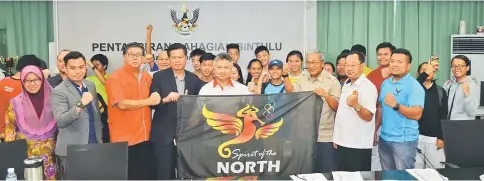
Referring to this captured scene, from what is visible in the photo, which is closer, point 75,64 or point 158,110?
point 75,64

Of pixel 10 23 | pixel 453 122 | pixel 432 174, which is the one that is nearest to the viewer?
pixel 432 174

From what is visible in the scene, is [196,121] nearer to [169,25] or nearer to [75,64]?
[75,64]

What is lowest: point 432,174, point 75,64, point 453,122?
point 432,174

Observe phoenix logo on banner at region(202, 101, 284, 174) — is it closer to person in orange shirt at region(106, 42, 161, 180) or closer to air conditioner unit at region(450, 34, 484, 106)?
person in orange shirt at region(106, 42, 161, 180)

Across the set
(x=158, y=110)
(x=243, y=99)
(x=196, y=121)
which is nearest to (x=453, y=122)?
(x=243, y=99)

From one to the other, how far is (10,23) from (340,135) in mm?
4921

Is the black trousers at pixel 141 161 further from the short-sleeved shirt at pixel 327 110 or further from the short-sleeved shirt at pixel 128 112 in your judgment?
the short-sleeved shirt at pixel 327 110

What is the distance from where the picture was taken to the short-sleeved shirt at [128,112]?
3387mm

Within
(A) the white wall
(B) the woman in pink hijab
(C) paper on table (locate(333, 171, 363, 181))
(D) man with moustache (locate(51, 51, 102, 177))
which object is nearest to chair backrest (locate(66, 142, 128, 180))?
(D) man with moustache (locate(51, 51, 102, 177))

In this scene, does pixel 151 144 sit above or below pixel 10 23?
below

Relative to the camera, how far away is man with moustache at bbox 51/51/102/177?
120 inches

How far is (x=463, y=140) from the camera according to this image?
123 inches

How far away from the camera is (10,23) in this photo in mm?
6340

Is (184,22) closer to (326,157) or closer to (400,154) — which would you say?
(326,157)
